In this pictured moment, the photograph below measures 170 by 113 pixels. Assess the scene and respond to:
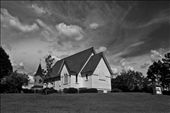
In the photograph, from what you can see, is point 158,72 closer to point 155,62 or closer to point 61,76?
point 155,62

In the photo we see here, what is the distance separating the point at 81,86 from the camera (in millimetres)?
40344

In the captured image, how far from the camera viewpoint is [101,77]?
39594 mm

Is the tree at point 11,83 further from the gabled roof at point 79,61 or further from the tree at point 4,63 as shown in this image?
the tree at point 4,63

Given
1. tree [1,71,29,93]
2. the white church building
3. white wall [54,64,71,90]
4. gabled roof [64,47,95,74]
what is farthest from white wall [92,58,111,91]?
tree [1,71,29,93]

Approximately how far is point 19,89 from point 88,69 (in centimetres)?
1804

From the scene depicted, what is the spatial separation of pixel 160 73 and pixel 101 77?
3872 cm

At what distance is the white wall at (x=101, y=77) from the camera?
1516 inches

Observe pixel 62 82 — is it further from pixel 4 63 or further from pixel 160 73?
pixel 160 73

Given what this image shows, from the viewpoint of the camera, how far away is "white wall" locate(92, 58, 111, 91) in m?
38.5

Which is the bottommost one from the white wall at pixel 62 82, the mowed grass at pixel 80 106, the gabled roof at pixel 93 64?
the mowed grass at pixel 80 106

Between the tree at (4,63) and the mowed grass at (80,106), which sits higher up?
the tree at (4,63)

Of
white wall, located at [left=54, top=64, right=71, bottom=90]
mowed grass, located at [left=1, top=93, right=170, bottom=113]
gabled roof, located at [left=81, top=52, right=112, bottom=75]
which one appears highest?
gabled roof, located at [left=81, top=52, right=112, bottom=75]

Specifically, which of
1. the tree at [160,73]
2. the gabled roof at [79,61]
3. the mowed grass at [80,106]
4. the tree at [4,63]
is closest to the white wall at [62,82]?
the gabled roof at [79,61]

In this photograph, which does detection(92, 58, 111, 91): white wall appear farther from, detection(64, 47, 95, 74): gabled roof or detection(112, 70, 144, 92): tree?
detection(112, 70, 144, 92): tree
